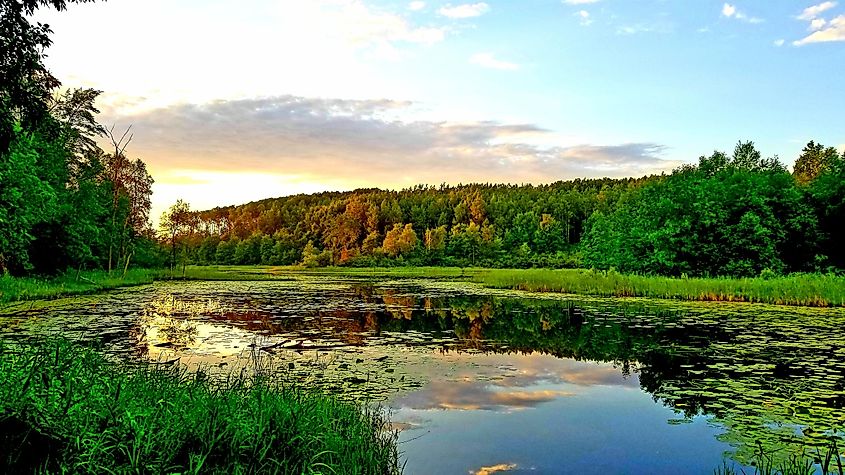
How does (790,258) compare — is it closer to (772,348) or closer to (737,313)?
(737,313)

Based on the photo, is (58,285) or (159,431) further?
(58,285)

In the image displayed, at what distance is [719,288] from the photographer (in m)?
25.1

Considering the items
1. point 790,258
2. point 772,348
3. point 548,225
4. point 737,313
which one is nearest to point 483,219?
point 548,225

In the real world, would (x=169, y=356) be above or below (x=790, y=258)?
below

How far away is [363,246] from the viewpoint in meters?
102

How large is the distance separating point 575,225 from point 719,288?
75558 millimetres

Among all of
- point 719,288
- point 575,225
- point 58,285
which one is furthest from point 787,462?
point 575,225

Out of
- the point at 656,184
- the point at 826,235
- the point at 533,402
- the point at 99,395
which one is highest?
the point at 656,184

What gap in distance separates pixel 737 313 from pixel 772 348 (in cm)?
757

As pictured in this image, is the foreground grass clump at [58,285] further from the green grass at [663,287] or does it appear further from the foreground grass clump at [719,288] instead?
the foreground grass clump at [719,288]

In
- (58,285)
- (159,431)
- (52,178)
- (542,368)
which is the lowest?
(542,368)

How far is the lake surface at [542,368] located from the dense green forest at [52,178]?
12.2 feet

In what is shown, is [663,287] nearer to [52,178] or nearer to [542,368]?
[542,368]

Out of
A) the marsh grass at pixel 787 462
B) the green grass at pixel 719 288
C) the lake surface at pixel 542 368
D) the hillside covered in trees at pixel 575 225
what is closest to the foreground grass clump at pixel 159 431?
the lake surface at pixel 542 368
